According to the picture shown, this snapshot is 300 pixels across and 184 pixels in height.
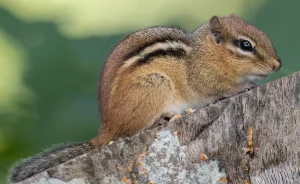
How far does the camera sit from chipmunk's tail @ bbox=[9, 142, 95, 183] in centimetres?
218

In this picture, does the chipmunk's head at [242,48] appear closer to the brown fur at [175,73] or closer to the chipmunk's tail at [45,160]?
the brown fur at [175,73]

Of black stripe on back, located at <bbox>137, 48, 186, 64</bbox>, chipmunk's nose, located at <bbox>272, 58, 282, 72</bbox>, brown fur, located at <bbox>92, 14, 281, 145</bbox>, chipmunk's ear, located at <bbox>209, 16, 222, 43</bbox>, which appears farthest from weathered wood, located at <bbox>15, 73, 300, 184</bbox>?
chipmunk's ear, located at <bbox>209, 16, 222, 43</bbox>

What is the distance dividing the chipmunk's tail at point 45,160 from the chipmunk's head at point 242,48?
732 millimetres

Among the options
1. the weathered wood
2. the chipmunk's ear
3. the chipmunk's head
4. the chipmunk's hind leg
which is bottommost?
the weathered wood

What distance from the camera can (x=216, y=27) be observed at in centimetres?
279

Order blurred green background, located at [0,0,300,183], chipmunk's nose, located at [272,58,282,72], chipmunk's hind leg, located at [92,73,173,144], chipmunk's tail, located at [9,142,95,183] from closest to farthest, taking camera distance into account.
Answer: chipmunk's tail, located at [9,142,95,183]
chipmunk's hind leg, located at [92,73,173,144]
chipmunk's nose, located at [272,58,282,72]
blurred green background, located at [0,0,300,183]

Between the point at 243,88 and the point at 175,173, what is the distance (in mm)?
984

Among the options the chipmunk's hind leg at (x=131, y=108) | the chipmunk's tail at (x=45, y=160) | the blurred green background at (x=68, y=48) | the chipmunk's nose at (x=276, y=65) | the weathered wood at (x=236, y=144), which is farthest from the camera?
the blurred green background at (x=68, y=48)

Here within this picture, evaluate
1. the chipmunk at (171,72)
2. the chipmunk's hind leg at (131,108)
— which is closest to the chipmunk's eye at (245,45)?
the chipmunk at (171,72)

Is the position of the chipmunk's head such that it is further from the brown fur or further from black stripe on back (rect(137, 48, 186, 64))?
black stripe on back (rect(137, 48, 186, 64))

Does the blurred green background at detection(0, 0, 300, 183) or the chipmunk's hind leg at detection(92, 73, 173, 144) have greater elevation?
the blurred green background at detection(0, 0, 300, 183)

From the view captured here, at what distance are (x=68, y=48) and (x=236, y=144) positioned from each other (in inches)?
55.4

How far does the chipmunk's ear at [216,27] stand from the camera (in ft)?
9.10

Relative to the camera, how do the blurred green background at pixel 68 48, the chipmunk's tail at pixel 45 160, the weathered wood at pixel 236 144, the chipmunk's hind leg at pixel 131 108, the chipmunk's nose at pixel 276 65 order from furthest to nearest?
the blurred green background at pixel 68 48 < the chipmunk's nose at pixel 276 65 < the chipmunk's hind leg at pixel 131 108 < the chipmunk's tail at pixel 45 160 < the weathered wood at pixel 236 144
